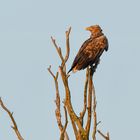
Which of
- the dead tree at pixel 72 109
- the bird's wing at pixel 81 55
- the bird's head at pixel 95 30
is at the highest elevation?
the bird's head at pixel 95 30

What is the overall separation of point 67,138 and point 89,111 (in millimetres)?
958

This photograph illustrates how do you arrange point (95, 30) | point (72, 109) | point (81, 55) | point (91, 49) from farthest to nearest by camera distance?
point (95, 30), point (91, 49), point (81, 55), point (72, 109)

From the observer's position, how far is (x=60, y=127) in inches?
339

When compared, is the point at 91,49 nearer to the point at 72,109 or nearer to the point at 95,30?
the point at 95,30

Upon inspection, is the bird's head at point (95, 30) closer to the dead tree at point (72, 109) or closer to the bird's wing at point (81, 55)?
the bird's wing at point (81, 55)

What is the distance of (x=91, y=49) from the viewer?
13258 millimetres

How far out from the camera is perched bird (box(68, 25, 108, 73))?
41.8 ft

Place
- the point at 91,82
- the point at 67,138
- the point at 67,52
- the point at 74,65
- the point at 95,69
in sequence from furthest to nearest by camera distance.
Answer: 1. the point at 74,65
2. the point at 95,69
3. the point at 91,82
4. the point at 67,52
5. the point at 67,138

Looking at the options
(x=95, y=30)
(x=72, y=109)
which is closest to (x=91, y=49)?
(x=95, y=30)

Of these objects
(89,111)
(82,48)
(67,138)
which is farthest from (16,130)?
(82,48)

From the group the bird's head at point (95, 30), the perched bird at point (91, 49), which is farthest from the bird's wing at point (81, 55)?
the bird's head at point (95, 30)

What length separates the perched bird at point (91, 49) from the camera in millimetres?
12750

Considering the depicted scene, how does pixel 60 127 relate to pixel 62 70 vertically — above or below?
below

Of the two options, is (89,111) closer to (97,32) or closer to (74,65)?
(74,65)
